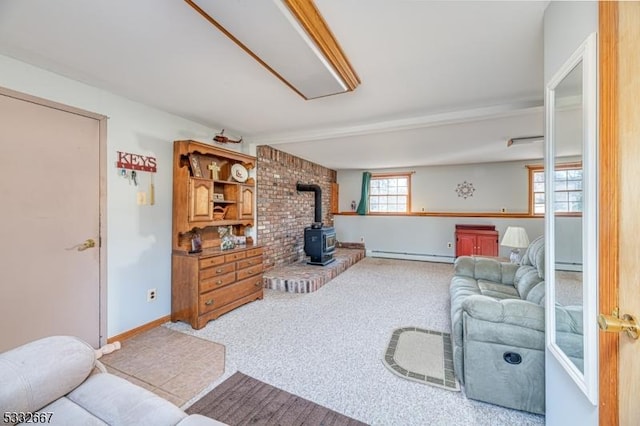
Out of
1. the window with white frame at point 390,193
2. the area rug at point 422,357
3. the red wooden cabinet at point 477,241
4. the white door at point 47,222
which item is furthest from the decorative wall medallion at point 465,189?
the white door at point 47,222

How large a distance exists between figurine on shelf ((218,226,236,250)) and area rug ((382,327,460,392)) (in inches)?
86.0

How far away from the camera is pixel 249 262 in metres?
3.44

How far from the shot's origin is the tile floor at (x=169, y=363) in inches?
74.0

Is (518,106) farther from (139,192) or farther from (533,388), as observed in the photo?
(139,192)

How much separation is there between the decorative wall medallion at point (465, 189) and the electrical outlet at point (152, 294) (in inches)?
239

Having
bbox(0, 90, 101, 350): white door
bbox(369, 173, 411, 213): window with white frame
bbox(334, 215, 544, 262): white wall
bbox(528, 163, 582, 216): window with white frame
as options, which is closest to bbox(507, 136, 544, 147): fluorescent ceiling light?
bbox(334, 215, 544, 262): white wall

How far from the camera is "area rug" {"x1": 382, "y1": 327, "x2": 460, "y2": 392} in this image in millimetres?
1938

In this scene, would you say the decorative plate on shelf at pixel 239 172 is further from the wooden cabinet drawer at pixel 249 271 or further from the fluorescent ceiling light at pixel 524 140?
the fluorescent ceiling light at pixel 524 140

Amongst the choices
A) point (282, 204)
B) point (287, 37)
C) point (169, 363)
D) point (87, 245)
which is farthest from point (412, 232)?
point (87, 245)

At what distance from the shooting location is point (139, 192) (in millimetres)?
2693

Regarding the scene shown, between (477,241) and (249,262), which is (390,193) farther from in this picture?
(249,262)

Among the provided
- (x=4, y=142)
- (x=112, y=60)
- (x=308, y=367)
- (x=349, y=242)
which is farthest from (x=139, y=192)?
(x=349, y=242)

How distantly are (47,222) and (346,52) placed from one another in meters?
2.65

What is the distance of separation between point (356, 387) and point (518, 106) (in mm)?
2951
